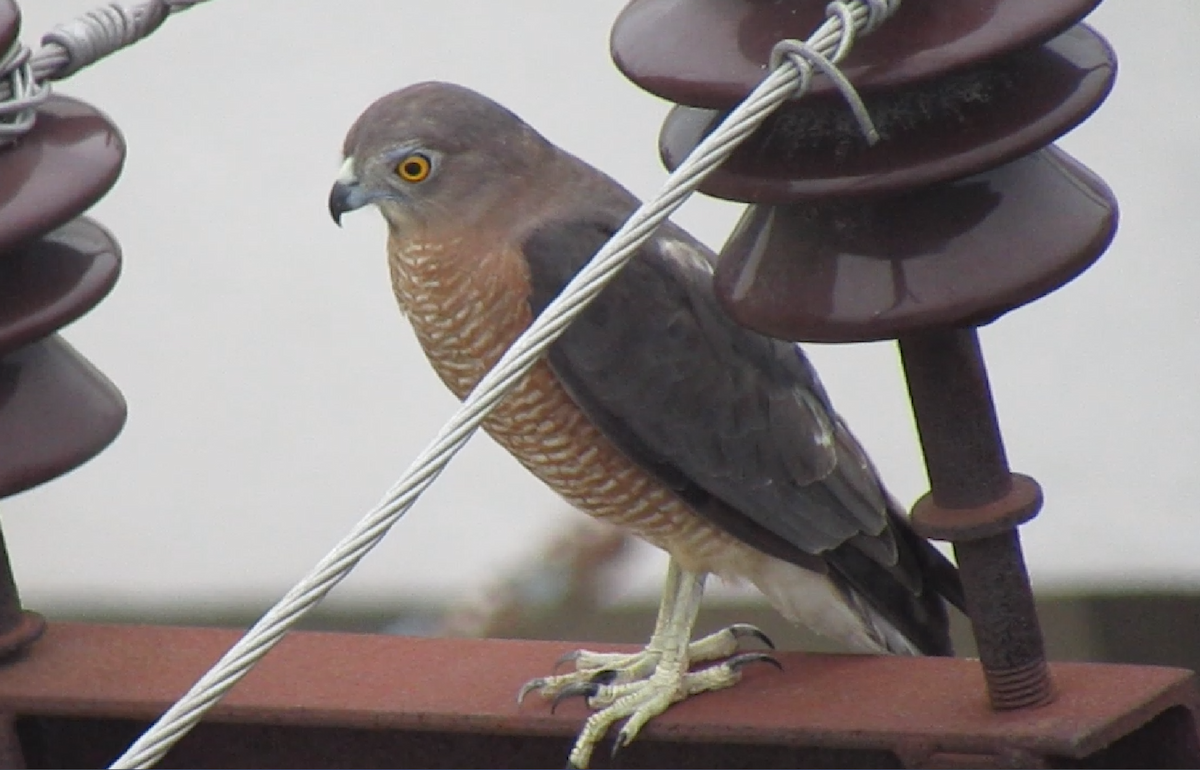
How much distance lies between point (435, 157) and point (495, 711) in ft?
2.58

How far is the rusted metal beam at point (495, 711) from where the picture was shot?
193 cm

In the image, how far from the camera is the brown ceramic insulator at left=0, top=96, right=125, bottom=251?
79.7 inches

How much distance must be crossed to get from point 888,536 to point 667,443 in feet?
1.19

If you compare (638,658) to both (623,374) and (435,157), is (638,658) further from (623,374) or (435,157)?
(435,157)

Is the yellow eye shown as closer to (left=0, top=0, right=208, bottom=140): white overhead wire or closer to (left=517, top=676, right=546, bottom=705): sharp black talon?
(left=0, top=0, right=208, bottom=140): white overhead wire

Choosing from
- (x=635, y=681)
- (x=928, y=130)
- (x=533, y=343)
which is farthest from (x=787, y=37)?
(x=635, y=681)

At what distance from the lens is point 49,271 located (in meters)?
2.18

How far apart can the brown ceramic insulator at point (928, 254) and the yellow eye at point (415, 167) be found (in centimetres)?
87

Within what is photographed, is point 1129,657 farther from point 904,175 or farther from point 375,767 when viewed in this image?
point 904,175

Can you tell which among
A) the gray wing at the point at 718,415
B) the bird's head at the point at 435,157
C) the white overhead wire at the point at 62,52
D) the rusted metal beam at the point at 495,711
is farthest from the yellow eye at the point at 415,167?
the rusted metal beam at the point at 495,711

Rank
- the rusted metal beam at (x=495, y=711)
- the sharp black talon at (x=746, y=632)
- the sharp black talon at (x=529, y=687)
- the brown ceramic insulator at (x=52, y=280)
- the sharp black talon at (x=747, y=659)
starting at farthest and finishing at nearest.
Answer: the sharp black talon at (x=746, y=632) → the sharp black talon at (x=747, y=659) → the sharp black talon at (x=529, y=687) → the brown ceramic insulator at (x=52, y=280) → the rusted metal beam at (x=495, y=711)

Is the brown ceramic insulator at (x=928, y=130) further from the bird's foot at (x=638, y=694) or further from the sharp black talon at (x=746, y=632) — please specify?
the sharp black talon at (x=746, y=632)

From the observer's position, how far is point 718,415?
258 cm

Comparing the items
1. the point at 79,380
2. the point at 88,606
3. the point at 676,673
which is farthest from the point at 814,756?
the point at 88,606
